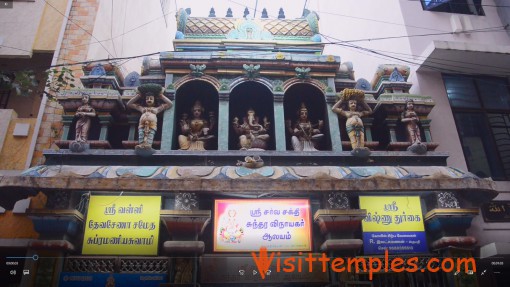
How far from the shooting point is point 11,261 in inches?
393

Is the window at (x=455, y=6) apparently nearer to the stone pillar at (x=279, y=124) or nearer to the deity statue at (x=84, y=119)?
the stone pillar at (x=279, y=124)

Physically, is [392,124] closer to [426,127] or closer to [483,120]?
[426,127]

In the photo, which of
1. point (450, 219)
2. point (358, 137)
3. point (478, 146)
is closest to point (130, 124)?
point (358, 137)

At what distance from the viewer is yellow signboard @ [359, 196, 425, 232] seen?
9461 millimetres

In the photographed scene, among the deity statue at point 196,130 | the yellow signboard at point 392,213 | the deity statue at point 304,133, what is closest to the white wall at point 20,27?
the deity statue at point 196,130

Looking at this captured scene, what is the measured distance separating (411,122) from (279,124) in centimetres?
350

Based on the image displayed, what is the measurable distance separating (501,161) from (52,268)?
1190cm

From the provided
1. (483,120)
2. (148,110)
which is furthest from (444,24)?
(148,110)

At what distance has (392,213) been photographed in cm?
963

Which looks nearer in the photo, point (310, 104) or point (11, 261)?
point (11, 261)

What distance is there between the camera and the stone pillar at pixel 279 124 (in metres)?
10.5

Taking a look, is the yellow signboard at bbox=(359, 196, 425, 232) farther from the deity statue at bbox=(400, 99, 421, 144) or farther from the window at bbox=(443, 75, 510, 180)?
the window at bbox=(443, 75, 510, 180)

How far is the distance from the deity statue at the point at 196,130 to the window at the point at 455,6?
26.9 ft

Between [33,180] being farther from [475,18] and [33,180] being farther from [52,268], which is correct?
[475,18]
